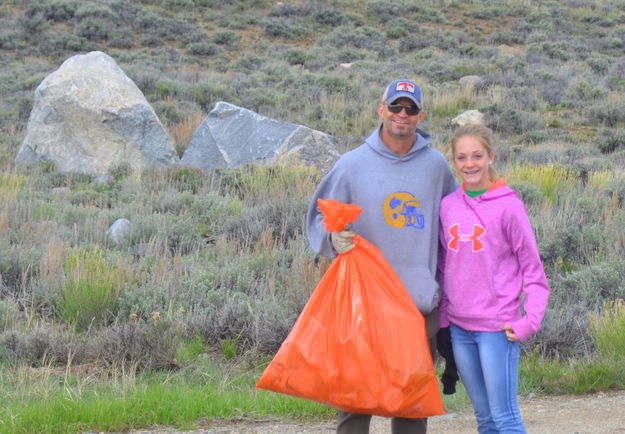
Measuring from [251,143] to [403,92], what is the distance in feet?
30.2

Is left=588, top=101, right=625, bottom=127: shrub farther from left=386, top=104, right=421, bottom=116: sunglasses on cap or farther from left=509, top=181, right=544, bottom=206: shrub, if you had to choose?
left=386, top=104, right=421, bottom=116: sunglasses on cap

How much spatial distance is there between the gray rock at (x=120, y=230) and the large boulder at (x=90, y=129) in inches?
164

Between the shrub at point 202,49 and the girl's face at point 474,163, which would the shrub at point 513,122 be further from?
the girl's face at point 474,163

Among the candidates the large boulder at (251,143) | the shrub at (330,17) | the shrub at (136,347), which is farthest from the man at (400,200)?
the shrub at (330,17)

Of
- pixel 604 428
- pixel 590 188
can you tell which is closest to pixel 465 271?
pixel 604 428

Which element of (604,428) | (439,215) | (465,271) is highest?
(439,215)

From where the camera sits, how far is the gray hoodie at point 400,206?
3.25 metres

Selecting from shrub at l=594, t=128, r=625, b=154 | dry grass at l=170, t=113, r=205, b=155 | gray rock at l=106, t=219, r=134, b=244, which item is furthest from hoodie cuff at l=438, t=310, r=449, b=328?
shrub at l=594, t=128, r=625, b=154

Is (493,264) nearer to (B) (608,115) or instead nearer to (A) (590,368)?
(A) (590,368)

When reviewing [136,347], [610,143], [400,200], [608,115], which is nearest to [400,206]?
[400,200]

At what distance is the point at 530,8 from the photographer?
35.8m

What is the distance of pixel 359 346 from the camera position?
119 inches

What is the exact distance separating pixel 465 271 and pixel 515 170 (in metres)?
8.30

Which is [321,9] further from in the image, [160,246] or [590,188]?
[160,246]
